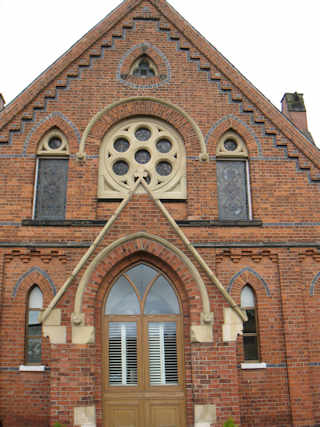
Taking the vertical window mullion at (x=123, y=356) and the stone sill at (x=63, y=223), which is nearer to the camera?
the vertical window mullion at (x=123, y=356)

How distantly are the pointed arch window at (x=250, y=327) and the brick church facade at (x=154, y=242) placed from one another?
0.05 m

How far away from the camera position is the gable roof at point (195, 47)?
39.8ft

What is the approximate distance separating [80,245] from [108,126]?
11.1ft

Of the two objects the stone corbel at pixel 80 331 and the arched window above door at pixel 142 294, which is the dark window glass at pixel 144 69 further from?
the stone corbel at pixel 80 331

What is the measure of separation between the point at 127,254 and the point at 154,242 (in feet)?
2.18

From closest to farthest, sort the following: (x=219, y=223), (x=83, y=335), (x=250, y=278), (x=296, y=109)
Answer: (x=83, y=335) < (x=250, y=278) < (x=219, y=223) < (x=296, y=109)

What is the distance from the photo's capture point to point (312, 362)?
10703 mm

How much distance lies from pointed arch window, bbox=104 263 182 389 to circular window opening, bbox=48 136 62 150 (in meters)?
3.98

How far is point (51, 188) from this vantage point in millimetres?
11758

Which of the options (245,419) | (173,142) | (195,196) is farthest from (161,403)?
(173,142)

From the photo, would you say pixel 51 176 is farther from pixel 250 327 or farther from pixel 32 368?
pixel 250 327

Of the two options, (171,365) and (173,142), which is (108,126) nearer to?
(173,142)

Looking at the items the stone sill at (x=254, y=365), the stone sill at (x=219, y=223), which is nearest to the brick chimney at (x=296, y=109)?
the stone sill at (x=219, y=223)

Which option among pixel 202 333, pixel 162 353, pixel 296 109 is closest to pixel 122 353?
pixel 162 353
